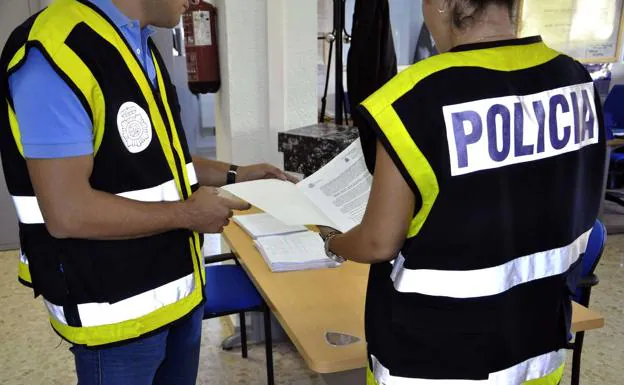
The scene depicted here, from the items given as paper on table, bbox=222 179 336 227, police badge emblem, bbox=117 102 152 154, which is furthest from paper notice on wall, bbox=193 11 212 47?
police badge emblem, bbox=117 102 152 154

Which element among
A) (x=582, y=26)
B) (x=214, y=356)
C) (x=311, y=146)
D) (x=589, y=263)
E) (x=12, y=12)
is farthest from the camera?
(x=582, y=26)

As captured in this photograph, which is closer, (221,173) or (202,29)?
(221,173)

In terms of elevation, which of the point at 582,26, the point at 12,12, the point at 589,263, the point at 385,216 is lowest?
the point at 589,263

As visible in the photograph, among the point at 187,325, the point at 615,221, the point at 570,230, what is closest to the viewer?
the point at 570,230

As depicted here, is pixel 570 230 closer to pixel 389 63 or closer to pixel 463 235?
pixel 463 235

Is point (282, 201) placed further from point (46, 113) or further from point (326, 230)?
Answer: point (46, 113)

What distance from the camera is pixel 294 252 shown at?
5.33 ft

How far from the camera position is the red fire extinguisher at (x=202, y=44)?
7.70 feet

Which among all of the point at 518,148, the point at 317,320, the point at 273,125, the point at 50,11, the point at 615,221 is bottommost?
the point at 615,221

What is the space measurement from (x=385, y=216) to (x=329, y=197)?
41 centimetres

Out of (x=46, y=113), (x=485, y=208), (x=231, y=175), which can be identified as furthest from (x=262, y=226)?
(x=485, y=208)

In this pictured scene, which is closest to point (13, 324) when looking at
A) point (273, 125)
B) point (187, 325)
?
point (273, 125)

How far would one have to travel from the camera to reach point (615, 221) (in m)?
4.32

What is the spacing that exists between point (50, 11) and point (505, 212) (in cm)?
83
